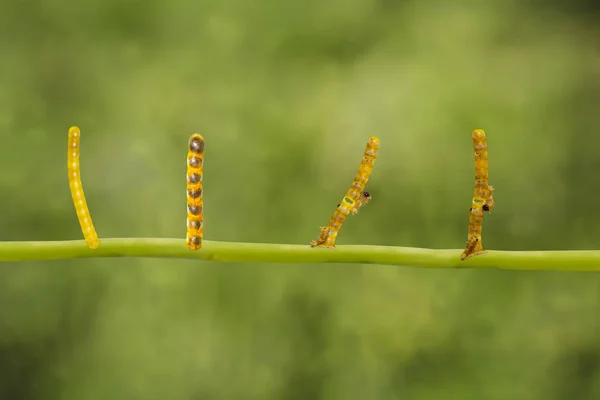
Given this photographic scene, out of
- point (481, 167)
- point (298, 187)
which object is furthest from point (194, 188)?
point (298, 187)

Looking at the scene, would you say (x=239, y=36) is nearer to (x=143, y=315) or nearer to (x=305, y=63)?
(x=305, y=63)

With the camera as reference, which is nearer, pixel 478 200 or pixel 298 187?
pixel 478 200

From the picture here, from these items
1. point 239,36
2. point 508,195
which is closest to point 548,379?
point 508,195

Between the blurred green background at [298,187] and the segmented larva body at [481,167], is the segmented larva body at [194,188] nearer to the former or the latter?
the segmented larva body at [481,167]

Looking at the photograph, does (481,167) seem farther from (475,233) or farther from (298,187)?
(298,187)

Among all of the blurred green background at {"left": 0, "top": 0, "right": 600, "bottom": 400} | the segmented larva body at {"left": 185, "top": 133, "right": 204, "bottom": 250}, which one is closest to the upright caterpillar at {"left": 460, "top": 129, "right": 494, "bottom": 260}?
the segmented larva body at {"left": 185, "top": 133, "right": 204, "bottom": 250}

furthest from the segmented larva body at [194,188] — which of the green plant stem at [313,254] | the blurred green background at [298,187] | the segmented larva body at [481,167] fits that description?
the blurred green background at [298,187]
